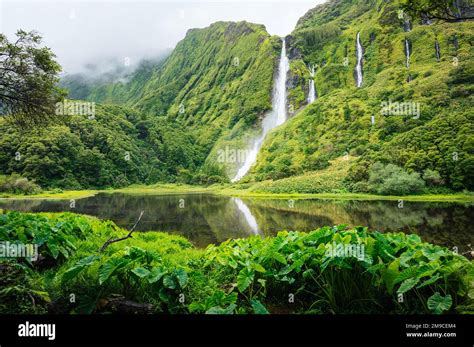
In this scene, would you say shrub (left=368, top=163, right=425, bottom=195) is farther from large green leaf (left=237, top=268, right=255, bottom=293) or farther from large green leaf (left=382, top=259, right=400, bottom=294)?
large green leaf (left=237, top=268, right=255, bottom=293)

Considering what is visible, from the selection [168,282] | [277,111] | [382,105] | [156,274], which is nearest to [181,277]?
[168,282]

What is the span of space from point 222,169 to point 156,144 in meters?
39.8

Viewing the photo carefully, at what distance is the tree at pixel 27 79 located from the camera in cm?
847

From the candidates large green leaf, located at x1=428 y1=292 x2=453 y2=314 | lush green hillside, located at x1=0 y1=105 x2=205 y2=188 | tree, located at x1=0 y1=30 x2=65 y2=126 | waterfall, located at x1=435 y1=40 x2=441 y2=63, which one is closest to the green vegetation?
large green leaf, located at x1=428 y1=292 x2=453 y2=314

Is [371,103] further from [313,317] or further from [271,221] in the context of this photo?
[313,317]

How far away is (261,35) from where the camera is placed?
516 feet

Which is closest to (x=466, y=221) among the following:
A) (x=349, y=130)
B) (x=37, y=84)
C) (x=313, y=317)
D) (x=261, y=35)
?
(x=313, y=317)

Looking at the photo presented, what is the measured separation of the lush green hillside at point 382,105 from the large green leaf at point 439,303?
31561 millimetres

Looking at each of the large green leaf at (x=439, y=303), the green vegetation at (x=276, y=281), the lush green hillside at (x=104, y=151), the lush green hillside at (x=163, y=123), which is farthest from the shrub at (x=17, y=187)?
the large green leaf at (x=439, y=303)

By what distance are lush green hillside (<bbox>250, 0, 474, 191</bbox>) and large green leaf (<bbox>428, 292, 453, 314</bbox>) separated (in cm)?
3156

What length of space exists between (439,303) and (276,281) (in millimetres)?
2065

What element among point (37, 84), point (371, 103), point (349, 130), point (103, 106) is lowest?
point (37, 84)

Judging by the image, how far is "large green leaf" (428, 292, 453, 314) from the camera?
3.57m

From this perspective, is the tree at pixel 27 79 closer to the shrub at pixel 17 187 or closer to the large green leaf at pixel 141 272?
the large green leaf at pixel 141 272
